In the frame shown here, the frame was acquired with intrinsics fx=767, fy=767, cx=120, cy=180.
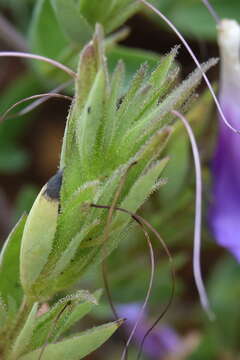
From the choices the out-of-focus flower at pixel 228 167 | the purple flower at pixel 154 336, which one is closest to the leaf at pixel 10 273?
the out-of-focus flower at pixel 228 167

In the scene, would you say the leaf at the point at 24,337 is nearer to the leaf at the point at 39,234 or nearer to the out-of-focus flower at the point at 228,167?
the leaf at the point at 39,234

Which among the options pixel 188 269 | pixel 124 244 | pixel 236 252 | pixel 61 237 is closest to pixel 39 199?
pixel 61 237

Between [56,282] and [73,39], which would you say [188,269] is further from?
[56,282]

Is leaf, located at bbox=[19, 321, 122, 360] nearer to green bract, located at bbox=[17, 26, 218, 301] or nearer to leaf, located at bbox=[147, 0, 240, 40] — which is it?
green bract, located at bbox=[17, 26, 218, 301]

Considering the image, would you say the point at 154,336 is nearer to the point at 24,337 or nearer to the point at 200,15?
the point at 200,15

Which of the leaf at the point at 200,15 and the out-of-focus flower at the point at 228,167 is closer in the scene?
the out-of-focus flower at the point at 228,167

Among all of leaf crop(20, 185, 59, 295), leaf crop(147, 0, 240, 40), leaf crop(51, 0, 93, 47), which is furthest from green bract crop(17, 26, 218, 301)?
leaf crop(147, 0, 240, 40)

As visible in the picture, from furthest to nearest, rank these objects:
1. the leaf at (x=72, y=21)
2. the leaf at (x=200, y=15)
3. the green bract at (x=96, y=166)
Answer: the leaf at (x=200, y=15) < the leaf at (x=72, y=21) < the green bract at (x=96, y=166)

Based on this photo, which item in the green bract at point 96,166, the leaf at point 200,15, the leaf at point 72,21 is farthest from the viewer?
the leaf at point 200,15
